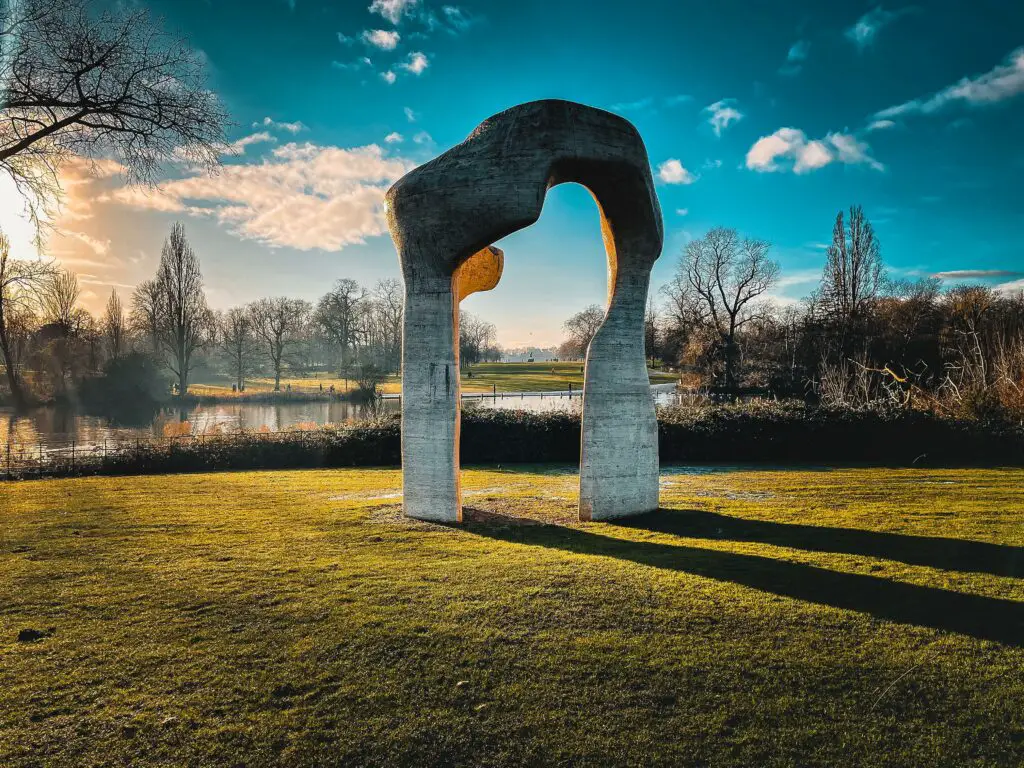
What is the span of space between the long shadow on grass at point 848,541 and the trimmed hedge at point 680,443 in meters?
9.85

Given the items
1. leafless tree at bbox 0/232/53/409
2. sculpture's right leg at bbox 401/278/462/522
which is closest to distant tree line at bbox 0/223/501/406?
leafless tree at bbox 0/232/53/409

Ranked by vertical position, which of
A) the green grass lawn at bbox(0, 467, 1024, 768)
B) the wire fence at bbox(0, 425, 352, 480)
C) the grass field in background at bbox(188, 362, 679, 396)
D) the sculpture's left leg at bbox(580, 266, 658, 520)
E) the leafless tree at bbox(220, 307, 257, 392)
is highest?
the leafless tree at bbox(220, 307, 257, 392)

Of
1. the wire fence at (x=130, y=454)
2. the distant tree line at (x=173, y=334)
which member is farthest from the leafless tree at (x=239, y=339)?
the wire fence at (x=130, y=454)

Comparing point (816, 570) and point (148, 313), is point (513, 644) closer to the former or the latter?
point (816, 570)

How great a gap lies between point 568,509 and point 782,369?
35.4 metres

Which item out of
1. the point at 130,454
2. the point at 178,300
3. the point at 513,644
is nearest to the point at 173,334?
the point at 178,300

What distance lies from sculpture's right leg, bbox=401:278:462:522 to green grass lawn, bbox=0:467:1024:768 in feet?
2.36

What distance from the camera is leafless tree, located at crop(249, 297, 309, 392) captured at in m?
57.2

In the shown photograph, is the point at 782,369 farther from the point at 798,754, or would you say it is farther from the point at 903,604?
the point at 798,754

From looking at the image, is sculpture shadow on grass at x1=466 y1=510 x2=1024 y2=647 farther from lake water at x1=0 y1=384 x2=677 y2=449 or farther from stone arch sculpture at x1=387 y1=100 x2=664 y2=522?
lake water at x1=0 y1=384 x2=677 y2=449

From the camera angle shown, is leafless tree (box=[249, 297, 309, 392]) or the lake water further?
leafless tree (box=[249, 297, 309, 392])

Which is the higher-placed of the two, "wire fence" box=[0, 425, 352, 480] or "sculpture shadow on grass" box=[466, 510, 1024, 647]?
"wire fence" box=[0, 425, 352, 480]

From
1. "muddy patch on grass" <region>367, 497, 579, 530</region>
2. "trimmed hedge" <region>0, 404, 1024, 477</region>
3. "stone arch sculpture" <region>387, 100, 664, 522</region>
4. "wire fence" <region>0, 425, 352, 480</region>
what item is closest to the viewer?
"stone arch sculpture" <region>387, 100, 664, 522</region>

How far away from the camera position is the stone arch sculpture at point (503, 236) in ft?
29.2
